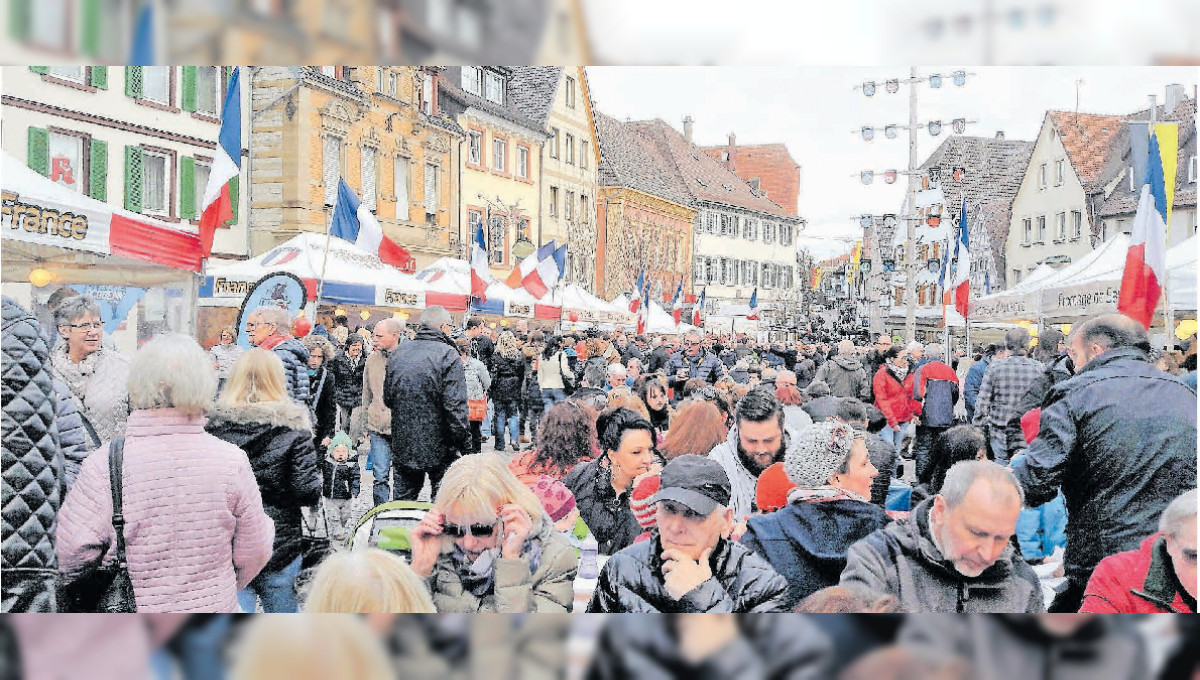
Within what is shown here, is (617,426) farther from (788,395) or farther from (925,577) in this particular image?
(788,395)

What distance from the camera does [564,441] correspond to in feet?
15.6

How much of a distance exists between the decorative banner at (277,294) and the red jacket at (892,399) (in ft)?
17.0

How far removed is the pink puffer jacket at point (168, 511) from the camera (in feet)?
10.6

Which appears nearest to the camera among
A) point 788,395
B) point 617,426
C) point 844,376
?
point 617,426

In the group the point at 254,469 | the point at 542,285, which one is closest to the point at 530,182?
the point at 542,285

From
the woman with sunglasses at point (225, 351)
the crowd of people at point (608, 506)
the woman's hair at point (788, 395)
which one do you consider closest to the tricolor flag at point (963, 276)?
the woman's hair at point (788, 395)

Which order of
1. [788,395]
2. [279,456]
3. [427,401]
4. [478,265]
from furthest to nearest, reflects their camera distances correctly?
[478,265], [788,395], [427,401], [279,456]

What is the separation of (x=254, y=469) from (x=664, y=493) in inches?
62.1

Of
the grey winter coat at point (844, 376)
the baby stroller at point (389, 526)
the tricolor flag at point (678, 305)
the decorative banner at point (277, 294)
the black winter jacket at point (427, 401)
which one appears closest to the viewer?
the baby stroller at point (389, 526)

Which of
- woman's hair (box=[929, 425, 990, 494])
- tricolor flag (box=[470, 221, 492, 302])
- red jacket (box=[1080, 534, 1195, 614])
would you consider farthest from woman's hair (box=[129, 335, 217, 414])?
tricolor flag (box=[470, 221, 492, 302])

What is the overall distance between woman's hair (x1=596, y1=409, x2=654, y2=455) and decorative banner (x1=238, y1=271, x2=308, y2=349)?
347 centimetres

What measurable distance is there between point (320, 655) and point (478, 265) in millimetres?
9278

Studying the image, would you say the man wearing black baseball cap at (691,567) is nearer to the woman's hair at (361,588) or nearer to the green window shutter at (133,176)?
the woman's hair at (361,588)

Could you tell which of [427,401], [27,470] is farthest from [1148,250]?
[27,470]
